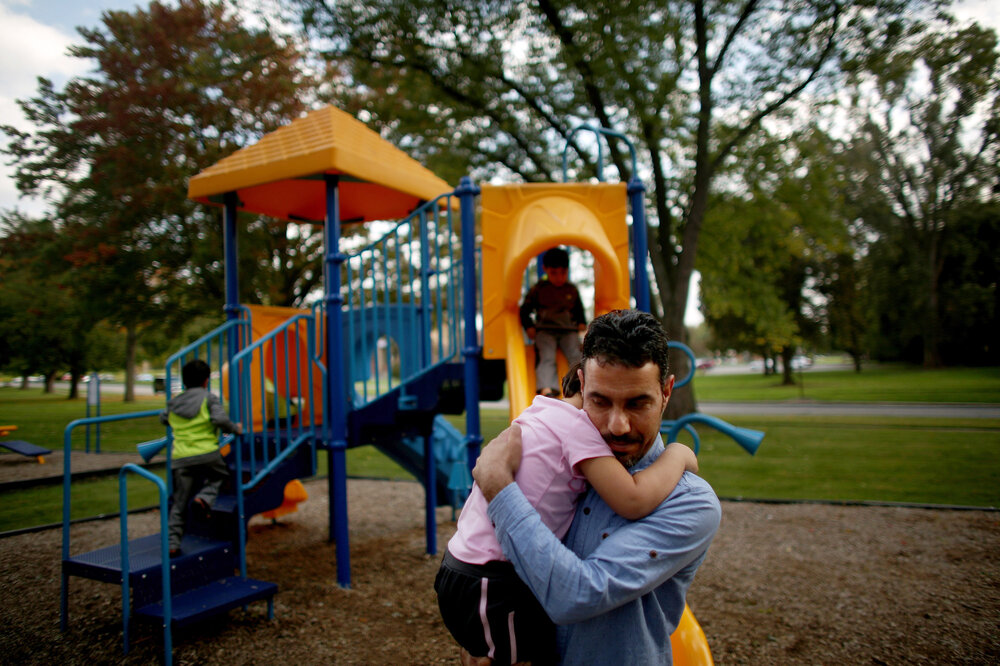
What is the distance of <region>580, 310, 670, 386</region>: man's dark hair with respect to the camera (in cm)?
147

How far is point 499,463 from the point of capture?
1.50 metres

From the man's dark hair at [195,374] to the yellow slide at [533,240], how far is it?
7.70 ft

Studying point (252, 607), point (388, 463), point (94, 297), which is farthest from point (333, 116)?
point (388, 463)

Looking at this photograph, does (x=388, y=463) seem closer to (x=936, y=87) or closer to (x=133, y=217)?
(x=133, y=217)

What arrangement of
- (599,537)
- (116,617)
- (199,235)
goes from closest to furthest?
(599,537), (116,617), (199,235)

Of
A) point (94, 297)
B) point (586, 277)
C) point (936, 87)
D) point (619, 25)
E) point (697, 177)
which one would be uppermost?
point (619, 25)

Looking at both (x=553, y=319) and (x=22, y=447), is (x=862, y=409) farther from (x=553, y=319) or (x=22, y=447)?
(x=22, y=447)

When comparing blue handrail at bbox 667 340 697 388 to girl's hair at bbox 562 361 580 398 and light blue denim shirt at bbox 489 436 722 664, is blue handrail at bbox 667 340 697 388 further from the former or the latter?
light blue denim shirt at bbox 489 436 722 664

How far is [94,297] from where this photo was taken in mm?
7527

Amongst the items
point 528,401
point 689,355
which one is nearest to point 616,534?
point 528,401

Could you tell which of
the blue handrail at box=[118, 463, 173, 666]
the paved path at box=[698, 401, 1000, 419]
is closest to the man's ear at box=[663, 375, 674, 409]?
the blue handrail at box=[118, 463, 173, 666]

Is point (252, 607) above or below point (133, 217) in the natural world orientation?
below

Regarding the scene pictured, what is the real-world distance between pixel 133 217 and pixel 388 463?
6.58 meters

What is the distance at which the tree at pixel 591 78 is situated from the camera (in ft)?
36.6
